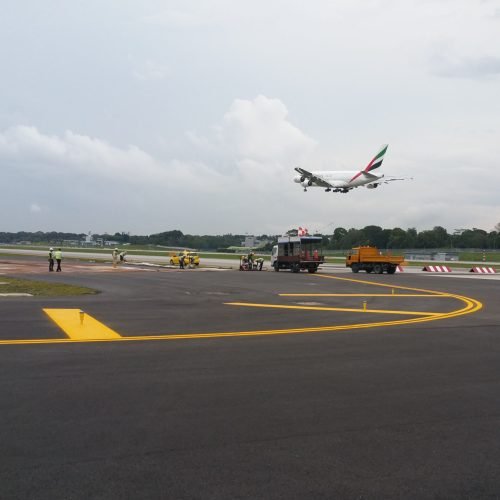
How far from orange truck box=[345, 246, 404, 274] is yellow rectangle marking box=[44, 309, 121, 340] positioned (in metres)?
31.6

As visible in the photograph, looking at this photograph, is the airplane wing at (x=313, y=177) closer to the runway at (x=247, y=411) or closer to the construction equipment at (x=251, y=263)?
the construction equipment at (x=251, y=263)

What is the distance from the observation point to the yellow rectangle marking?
11906 millimetres

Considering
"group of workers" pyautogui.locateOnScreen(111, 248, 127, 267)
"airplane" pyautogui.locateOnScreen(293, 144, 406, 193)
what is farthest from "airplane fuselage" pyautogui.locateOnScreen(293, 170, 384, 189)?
"group of workers" pyautogui.locateOnScreen(111, 248, 127, 267)

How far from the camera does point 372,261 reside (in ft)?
146

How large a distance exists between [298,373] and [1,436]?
14.4 feet

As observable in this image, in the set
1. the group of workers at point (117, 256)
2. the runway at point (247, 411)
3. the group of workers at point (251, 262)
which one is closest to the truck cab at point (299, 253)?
the group of workers at point (251, 262)

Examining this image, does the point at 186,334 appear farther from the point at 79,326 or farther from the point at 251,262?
the point at 251,262

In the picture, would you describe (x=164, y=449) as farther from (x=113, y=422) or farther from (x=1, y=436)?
(x=1, y=436)

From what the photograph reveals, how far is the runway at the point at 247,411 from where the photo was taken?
4.66 metres

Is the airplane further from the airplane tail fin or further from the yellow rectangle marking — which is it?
the yellow rectangle marking

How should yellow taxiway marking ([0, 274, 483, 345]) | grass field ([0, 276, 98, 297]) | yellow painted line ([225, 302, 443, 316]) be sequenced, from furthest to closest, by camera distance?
1. grass field ([0, 276, 98, 297])
2. yellow painted line ([225, 302, 443, 316])
3. yellow taxiway marking ([0, 274, 483, 345])

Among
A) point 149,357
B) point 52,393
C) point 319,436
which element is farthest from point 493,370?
point 52,393

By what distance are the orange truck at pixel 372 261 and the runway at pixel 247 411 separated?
30.0 metres

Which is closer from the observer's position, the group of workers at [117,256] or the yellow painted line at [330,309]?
the yellow painted line at [330,309]
